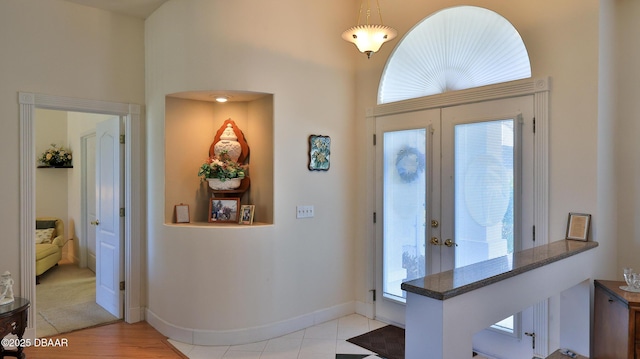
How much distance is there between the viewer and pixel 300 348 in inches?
133

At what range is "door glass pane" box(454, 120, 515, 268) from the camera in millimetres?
3090

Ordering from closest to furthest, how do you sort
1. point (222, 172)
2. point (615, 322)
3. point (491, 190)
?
1. point (615, 322)
2. point (491, 190)
3. point (222, 172)

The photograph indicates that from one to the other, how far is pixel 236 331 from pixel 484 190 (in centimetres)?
244

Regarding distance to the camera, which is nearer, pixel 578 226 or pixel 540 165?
pixel 578 226

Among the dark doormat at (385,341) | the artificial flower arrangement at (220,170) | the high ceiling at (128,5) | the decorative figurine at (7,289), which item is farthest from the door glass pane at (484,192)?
the decorative figurine at (7,289)

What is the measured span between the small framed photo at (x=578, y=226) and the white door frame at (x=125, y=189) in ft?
12.5

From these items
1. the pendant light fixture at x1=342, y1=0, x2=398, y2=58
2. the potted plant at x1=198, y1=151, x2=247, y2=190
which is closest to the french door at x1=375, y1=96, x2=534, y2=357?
the pendant light fixture at x1=342, y1=0, x2=398, y2=58

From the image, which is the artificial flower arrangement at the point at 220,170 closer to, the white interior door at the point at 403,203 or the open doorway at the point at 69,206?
the white interior door at the point at 403,203

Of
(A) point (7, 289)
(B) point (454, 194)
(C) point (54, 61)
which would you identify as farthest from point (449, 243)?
(C) point (54, 61)

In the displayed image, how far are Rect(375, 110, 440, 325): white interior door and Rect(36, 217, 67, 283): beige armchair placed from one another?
478 centimetres

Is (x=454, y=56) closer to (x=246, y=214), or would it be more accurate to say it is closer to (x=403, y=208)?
(x=403, y=208)

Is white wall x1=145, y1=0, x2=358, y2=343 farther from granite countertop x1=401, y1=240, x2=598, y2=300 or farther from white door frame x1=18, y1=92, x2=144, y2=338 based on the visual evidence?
granite countertop x1=401, y1=240, x2=598, y2=300

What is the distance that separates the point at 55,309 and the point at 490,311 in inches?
180

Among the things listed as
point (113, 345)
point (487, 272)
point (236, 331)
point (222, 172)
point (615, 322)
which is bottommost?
point (113, 345)
